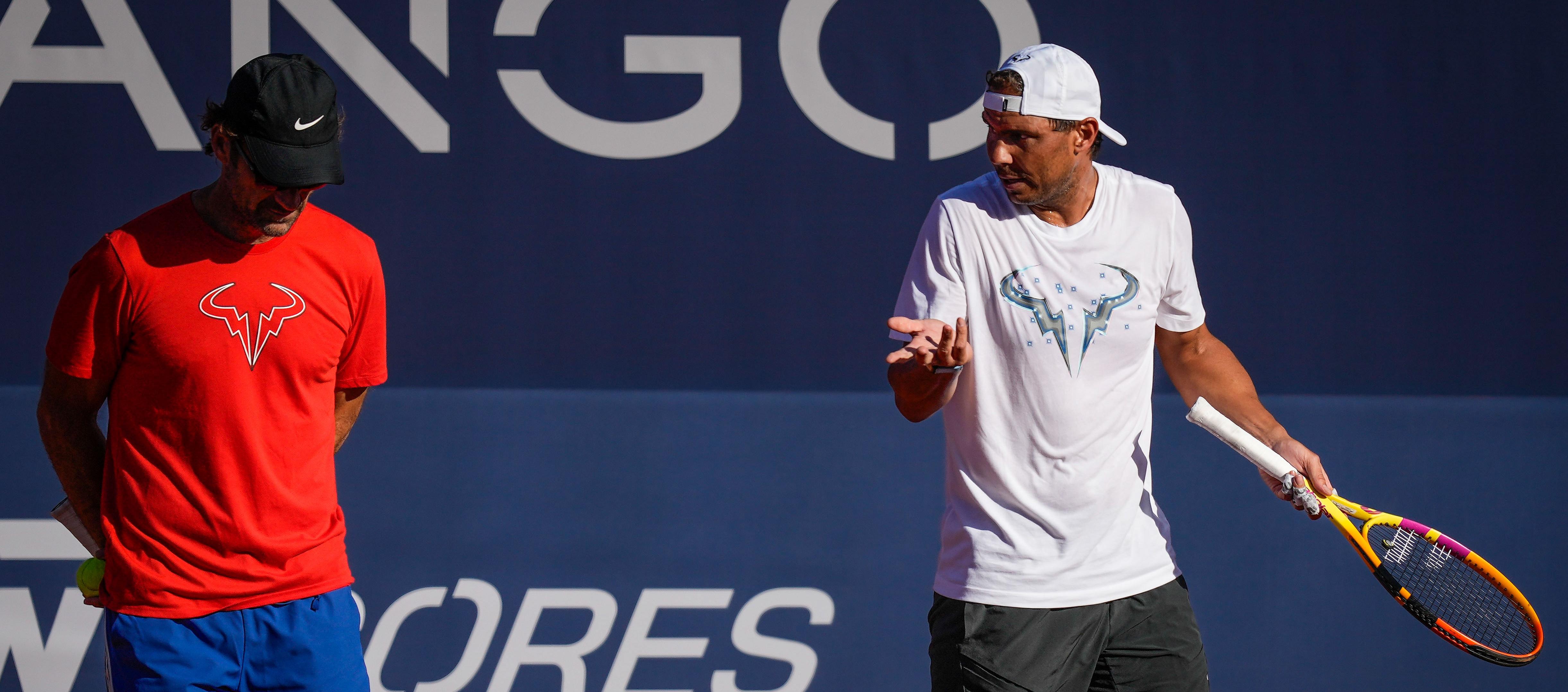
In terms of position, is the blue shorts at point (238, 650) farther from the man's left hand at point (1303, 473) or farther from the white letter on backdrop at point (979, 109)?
the white letter on backdrop at point (979, 109)

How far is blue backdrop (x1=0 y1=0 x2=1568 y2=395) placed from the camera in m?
2.99

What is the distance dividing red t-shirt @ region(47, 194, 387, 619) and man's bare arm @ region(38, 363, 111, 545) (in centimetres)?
3

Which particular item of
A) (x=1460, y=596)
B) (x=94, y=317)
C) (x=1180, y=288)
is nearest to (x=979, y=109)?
(x=1180, y=288)

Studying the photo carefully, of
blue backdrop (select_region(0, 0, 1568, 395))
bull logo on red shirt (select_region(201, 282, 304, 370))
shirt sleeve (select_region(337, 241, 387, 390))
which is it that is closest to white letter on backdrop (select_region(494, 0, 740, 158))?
blue backdrop (select_region(0, 0, 1568, 395))

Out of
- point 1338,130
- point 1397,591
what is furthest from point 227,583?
point 1338,130

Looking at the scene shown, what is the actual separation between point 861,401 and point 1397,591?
1357 millimetres

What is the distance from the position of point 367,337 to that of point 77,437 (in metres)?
0.45

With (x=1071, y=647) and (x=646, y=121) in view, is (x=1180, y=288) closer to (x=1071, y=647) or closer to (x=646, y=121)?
(x=1071, y=647)

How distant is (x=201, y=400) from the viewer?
1.74m

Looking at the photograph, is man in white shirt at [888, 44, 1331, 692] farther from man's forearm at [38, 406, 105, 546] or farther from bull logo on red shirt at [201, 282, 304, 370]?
man's forearm at [38, 406, 105, 546]

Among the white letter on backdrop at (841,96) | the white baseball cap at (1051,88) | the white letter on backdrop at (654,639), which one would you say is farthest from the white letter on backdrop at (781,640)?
the white baseball cap at (1051,88)

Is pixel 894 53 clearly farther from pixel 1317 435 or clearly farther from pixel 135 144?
pixel 135 144

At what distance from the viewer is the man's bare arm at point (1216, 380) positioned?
2.15 metres

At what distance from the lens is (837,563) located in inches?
122
